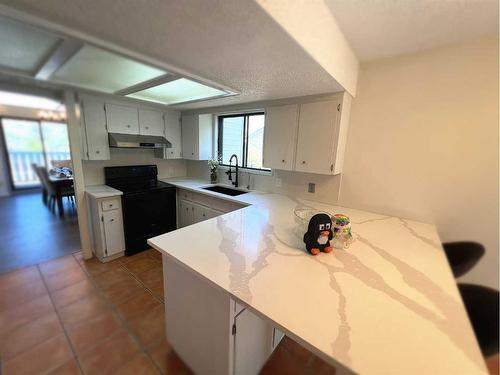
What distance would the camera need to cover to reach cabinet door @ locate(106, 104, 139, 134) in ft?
8.21

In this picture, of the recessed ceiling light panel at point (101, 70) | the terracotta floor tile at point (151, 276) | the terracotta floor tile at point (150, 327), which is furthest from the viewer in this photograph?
the terracotta floor tile at point (151, 276)

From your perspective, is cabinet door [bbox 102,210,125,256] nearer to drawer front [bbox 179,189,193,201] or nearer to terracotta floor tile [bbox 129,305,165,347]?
drawer front [bbox 179,189,193,201]

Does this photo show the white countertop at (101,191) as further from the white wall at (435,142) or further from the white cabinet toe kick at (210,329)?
the white wall at (435,142)

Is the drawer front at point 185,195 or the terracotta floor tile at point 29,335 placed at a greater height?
the drawer front at point 185,195

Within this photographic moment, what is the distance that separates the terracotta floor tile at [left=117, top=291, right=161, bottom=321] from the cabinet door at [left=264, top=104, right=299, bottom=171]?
1749 millimetres

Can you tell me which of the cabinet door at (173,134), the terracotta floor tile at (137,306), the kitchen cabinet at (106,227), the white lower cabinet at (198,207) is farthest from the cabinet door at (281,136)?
the kitchen cabinet at (106,227)

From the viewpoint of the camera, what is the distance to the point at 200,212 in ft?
9.11

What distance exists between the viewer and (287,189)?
8.12 ft

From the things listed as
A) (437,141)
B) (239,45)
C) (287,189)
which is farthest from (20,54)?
(437,141)

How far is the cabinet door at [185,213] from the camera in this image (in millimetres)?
2945

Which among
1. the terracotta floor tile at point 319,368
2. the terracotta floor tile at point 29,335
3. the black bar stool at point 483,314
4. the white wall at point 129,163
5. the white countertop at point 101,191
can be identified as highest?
the white wall at point 129,163

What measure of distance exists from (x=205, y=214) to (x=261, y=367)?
5.68 feet

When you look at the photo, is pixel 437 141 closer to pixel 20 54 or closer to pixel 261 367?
pixel 261 367

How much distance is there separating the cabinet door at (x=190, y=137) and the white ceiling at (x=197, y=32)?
5.66 feet
